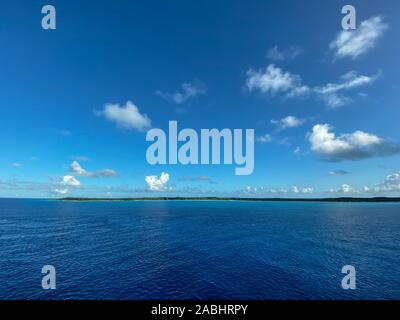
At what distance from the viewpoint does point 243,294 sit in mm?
35062

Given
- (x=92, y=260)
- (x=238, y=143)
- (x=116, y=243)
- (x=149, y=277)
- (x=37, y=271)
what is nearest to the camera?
(x=238, y=143)

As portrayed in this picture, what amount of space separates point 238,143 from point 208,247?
152 feet

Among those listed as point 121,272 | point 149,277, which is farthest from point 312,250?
point 121,272
